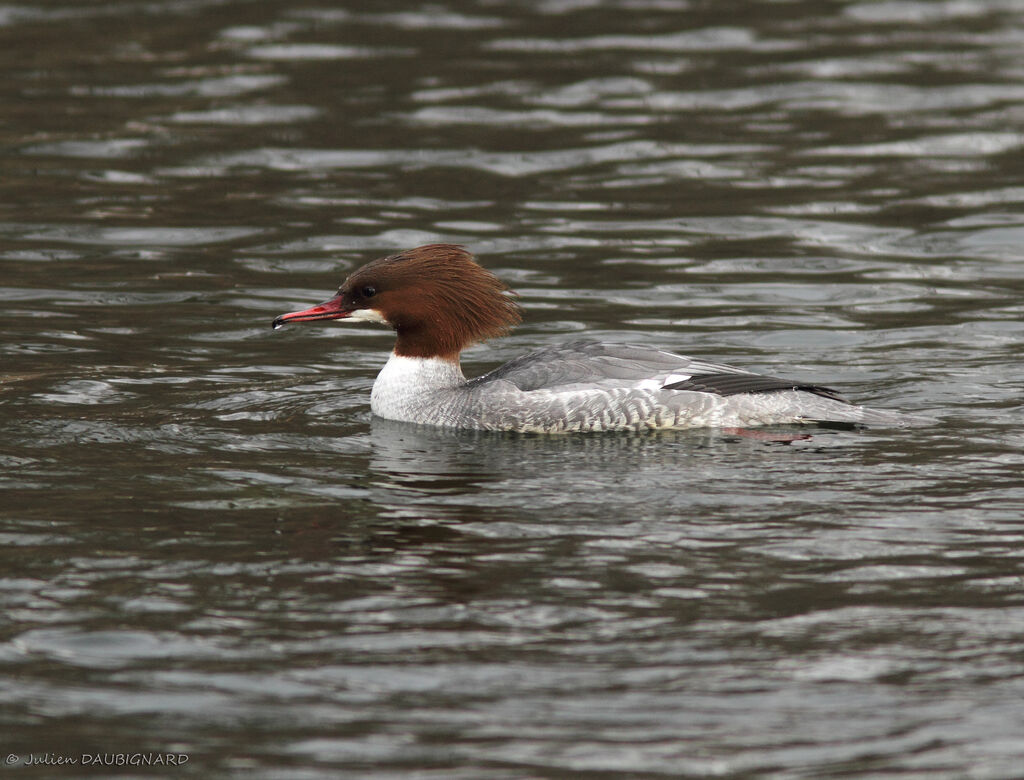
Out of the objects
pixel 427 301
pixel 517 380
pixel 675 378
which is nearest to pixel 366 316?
pixel 427 301

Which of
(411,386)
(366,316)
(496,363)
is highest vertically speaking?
(366,316)

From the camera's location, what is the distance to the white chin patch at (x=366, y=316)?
34.7 ft

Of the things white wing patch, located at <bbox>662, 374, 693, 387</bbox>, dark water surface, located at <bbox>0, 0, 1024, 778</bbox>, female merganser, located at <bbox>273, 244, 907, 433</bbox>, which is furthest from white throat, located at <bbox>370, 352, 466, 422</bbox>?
white wing patch, located at <bbox>662, 374, 693, 387</bbox>

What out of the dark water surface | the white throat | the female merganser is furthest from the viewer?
the white throat

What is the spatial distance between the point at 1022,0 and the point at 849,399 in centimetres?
1518

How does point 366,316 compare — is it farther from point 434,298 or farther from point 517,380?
point 517,380

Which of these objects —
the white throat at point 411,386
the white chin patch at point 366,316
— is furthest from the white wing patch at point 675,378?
the white chin patch at point 366,316

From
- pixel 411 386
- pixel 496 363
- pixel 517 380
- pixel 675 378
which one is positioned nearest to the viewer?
pixel 675 378

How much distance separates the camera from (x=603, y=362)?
1020 cm

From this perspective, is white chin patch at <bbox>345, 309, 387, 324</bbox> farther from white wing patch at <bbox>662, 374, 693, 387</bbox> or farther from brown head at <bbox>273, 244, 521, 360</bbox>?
white wing patch at <bbox>662, 374, 693, 387</bbox>

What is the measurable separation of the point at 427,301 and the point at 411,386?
559mm

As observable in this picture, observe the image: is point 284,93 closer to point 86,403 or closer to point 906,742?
point 86,403

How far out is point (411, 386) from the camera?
10.6 meters

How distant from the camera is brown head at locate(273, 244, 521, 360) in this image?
10523mm
